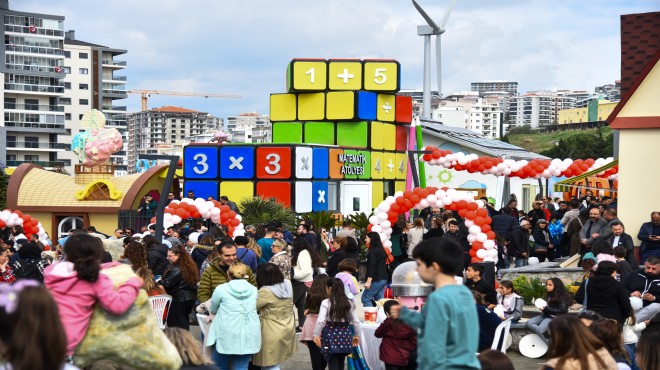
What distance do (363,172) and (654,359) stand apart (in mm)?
29273

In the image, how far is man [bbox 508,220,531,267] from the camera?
20.2 m

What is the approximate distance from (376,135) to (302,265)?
22.8m

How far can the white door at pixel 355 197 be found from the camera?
115 feet

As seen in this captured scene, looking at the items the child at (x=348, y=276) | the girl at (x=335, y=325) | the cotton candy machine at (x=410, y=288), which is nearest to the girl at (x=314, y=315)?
the girl at (x=335, y=325)

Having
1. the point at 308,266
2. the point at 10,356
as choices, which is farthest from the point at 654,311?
the point at 10,356

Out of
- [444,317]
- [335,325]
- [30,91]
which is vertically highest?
[30,91]

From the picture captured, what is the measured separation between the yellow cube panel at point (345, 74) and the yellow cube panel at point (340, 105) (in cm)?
32

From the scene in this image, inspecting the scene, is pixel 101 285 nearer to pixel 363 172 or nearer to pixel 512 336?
pixel 512 336

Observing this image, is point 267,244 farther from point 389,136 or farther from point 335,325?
point 389,136

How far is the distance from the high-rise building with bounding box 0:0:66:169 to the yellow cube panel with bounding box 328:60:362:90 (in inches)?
2369

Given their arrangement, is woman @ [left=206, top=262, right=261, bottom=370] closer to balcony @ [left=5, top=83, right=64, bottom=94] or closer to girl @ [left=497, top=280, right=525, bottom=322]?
girl @ [left=497, top=280, right=525, bottom=322]

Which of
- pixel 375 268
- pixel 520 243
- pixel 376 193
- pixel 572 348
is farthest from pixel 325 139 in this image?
pixel 572 348

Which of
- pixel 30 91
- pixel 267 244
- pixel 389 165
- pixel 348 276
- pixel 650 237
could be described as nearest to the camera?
pixel 348 276

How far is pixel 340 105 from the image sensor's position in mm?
36469
